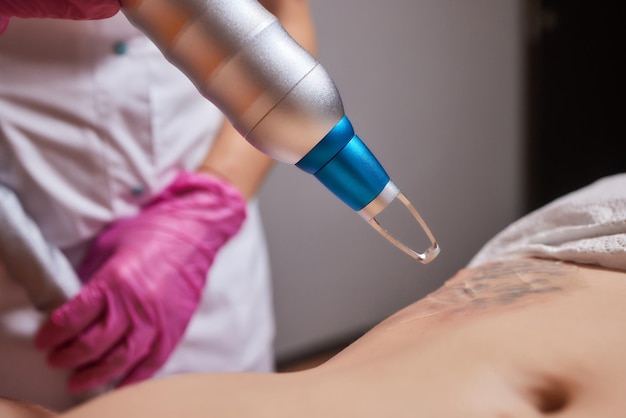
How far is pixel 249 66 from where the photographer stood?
387 mm

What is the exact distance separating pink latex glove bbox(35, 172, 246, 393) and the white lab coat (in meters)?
0.03

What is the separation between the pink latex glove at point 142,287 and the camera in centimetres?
71

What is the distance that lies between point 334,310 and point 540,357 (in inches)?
44.7

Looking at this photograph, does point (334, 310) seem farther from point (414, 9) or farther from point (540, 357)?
point (540, 357)

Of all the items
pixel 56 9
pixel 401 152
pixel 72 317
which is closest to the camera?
pixel 56 9

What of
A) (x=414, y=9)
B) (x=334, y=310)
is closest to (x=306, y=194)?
(x=334, y=310)

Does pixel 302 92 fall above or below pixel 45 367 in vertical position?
above

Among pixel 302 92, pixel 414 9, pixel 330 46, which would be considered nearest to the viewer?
pixel 302 92

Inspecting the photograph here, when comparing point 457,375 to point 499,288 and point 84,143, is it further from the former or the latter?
point 84,143

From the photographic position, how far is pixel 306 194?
1.45m

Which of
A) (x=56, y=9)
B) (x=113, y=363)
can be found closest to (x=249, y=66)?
(x=56, y=9)

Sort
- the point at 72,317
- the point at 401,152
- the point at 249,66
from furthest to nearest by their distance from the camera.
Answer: the point at 401,152 → the point at 72,317 → the point at 249,66

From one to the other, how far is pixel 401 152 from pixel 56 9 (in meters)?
1.13

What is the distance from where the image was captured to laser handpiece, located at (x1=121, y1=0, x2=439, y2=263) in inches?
15.3
